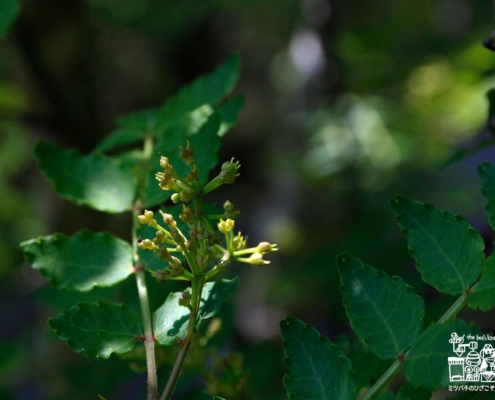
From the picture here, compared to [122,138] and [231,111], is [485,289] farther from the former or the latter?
[122,138]

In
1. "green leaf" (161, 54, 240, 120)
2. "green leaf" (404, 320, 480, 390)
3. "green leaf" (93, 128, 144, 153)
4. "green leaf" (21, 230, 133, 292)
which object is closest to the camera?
"green leaf" (404, 320, 480, 390)

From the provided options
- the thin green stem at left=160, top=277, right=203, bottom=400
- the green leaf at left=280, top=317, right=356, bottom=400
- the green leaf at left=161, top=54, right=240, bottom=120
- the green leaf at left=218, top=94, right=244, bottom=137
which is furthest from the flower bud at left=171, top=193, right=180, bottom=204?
the green leaf at left=161, top=54, right=240, bottom=120

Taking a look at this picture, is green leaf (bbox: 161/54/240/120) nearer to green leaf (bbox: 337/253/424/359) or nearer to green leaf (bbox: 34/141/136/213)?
green leaf (bbox: 34/141/136/213)

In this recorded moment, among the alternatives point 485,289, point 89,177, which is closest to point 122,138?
point 89,177

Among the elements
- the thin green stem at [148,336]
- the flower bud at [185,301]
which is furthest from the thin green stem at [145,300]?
the flower bud at [185,301]

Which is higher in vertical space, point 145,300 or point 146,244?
point 146,244

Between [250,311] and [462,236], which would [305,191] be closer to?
[250,311]
